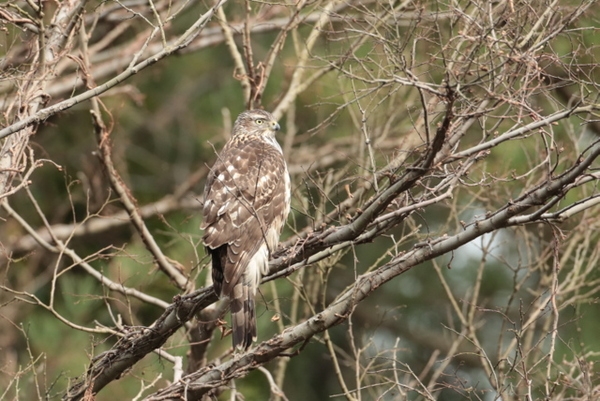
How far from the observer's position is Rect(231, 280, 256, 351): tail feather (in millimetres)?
4883

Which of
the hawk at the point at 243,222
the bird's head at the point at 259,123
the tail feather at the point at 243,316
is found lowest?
the tail feather at the point at 243,316

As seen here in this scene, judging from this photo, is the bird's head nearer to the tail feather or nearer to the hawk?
the hawk

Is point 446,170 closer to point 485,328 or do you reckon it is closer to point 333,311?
point 333,311

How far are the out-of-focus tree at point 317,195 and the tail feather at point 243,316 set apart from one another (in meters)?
0.18

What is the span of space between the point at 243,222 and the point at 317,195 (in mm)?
2823

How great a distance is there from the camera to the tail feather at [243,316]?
4.88 meters

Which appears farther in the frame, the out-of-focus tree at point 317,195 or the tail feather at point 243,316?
the tail feather at point 243,316

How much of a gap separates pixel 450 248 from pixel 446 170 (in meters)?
0.37

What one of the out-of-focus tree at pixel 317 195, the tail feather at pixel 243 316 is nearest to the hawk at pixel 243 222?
the tail feather at pixel 243 316

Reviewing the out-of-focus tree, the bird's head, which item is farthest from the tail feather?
the bird's head

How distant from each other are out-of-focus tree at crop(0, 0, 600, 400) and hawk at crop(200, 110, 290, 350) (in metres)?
0.17

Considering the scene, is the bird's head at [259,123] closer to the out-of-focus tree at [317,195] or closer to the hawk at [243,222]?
the out-of-focus tree at [317,195]

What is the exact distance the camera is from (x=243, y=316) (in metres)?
4.94

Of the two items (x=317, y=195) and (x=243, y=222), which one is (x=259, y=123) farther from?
(x=317, y=195)
